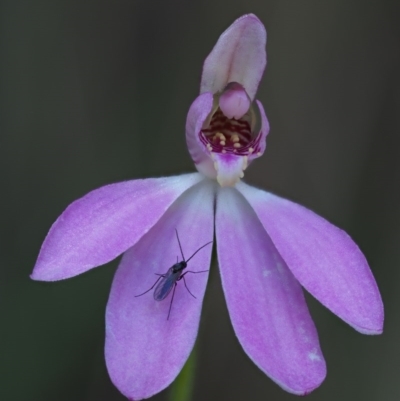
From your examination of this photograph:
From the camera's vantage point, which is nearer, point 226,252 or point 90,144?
point 226,252

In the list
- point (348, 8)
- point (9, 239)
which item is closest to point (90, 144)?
point (9, 239)

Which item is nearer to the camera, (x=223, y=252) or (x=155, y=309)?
(x=155, y=309)

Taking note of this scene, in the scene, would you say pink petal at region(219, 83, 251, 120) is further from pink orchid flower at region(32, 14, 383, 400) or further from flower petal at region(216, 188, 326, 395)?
flower petal at region(216, 188, 326, 395)

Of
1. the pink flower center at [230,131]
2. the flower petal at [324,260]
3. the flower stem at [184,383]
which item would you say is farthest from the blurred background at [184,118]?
→ the flower stem at [184,383]

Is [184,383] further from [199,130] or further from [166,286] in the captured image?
[199,130]

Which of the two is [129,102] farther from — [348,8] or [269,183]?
[348,8]

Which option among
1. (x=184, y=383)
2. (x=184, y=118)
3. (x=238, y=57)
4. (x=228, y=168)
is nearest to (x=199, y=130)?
(x=228, y=168)
